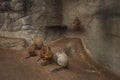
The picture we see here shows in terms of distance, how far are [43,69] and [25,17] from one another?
3415 mm

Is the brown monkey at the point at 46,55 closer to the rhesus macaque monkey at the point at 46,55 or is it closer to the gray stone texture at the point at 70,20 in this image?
the rhesus macaque monkey at the point at 46,55

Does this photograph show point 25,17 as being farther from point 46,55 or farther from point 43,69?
point 43,69

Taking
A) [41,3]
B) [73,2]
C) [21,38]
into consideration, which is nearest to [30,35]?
[21,38]

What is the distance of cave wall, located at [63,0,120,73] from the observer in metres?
9.70

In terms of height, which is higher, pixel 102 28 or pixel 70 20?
pixel 70 20

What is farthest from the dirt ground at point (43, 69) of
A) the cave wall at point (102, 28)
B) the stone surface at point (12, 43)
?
the cave wall at point (102, 28)

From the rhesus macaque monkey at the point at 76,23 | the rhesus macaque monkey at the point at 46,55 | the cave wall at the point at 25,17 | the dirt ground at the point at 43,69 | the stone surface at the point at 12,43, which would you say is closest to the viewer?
the dirt ground at the point at 43,69

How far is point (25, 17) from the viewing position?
442 inches

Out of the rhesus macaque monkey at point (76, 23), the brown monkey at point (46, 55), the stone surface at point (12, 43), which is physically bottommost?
the brown monkey at point (46, 55)

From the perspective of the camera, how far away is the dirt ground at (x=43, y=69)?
8180mm

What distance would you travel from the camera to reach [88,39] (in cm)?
1097

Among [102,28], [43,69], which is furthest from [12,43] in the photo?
[102,28]

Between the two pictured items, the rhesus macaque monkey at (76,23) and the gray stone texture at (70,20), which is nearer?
the gray stone texture at (70,20)

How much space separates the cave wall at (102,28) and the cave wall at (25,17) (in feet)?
5.08
